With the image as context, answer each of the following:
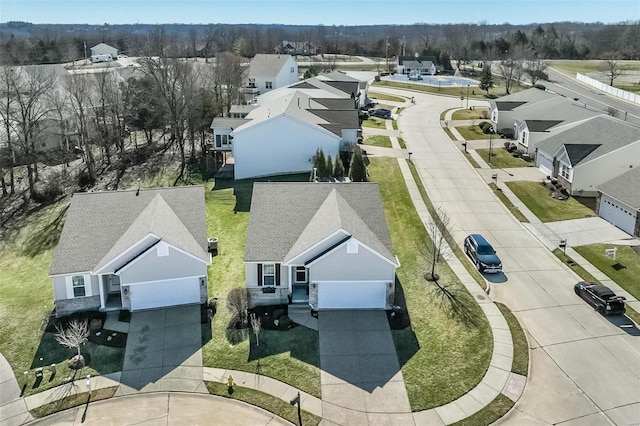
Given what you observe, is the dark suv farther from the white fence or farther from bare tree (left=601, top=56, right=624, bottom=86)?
bare tree (left=601, top=56, right=624, bottom=86)

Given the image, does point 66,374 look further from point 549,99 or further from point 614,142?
point 549,99

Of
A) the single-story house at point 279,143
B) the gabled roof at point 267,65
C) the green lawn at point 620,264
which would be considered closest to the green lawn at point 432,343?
the green lawn at point 620,264

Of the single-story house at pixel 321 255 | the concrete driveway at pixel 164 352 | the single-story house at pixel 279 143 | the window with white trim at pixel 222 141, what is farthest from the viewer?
the window with white trim at pixel 222 141

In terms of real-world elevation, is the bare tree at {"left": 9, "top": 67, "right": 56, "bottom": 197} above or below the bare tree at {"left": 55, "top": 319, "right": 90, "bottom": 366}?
above

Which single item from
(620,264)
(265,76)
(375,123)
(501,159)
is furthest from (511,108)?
(265,76)

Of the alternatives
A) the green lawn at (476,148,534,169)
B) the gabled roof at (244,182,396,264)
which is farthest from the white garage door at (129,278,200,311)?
the green lawn at (476,148,534,169)

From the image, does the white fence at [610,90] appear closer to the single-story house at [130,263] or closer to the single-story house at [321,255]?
the single-story house at [321,255]

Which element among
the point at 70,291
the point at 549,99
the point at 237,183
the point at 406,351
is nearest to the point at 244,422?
the point at 406,351
